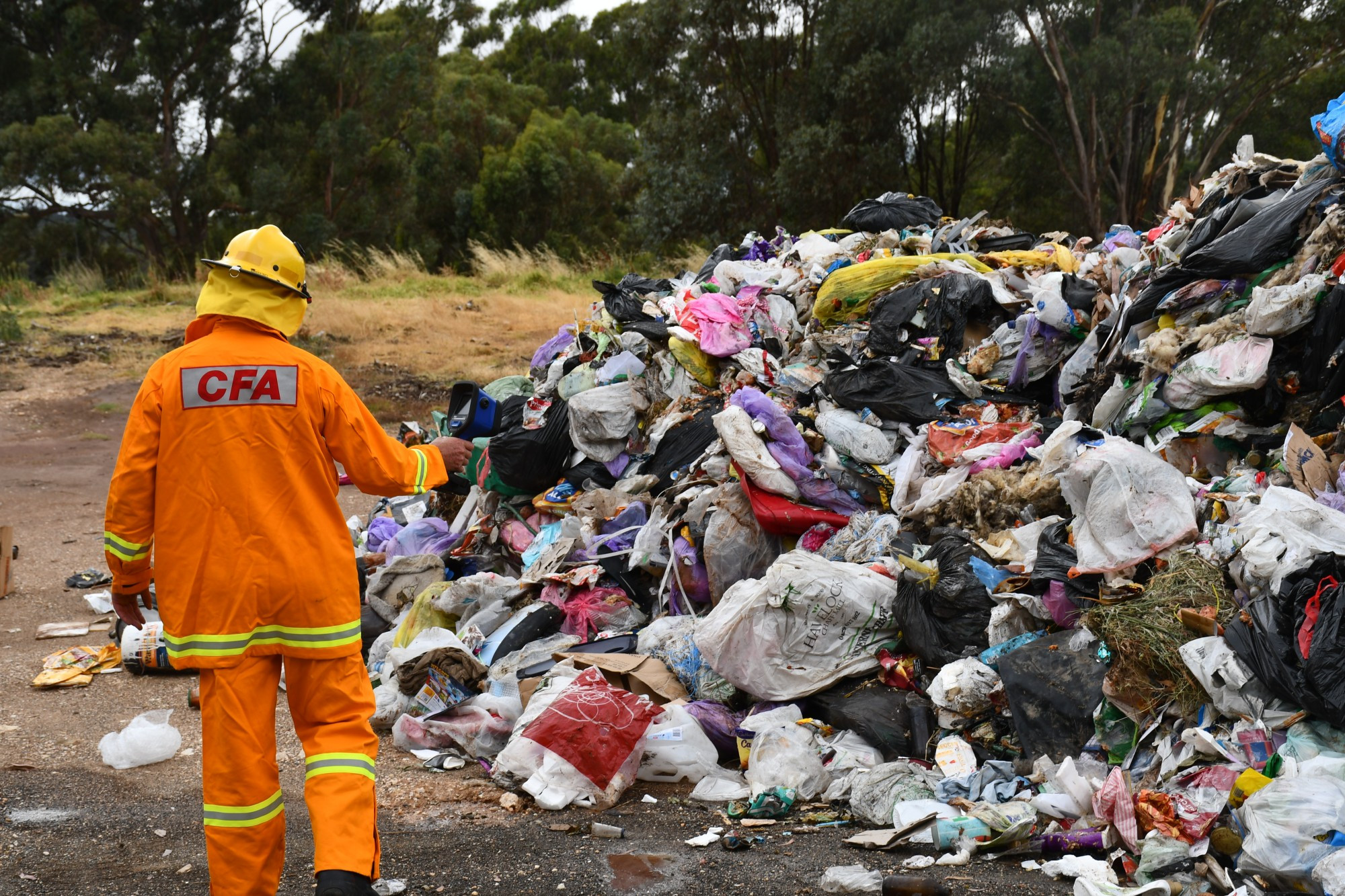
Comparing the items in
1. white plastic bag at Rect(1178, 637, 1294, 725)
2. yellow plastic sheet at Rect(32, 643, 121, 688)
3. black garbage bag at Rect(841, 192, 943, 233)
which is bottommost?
yellow plastic sheet at Rect(32, 643, 121, 688)

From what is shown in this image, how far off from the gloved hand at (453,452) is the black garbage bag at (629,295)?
3.15 meters

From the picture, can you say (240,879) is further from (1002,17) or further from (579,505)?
(1002,17)

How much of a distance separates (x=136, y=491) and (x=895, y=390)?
3167 mm

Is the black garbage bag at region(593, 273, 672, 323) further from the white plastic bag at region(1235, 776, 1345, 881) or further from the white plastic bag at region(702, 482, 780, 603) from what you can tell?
the white plastic bag at region(1235, 776, 1345, 881)

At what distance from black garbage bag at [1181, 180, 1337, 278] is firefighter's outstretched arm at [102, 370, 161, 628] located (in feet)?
11.9

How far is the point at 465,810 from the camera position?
3111mm

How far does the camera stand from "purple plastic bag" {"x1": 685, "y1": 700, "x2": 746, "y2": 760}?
11.4ft

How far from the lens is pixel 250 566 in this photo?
224cm

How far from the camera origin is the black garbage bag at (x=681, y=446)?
189 inches

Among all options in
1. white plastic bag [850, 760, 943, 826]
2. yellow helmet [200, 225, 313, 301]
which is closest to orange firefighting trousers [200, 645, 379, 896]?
yellow helmet [200, 225, 313, 301]

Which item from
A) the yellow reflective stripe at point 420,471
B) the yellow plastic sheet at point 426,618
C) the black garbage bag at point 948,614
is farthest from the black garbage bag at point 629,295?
the yellow reflective stripe at point 420,471

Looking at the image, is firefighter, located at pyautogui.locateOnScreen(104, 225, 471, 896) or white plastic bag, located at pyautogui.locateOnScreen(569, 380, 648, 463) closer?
firefighter, located at pyautogui.locateOnScreen(104, 225, 471, 896)

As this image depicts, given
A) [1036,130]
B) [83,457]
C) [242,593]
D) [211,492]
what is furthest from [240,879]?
[1036,130]

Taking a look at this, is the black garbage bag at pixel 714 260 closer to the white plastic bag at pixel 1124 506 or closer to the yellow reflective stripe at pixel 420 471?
the white plastic bag at pixel 1124 506
